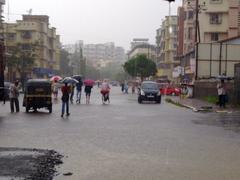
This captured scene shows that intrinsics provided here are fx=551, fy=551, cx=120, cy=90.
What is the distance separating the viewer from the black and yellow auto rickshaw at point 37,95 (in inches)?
1091

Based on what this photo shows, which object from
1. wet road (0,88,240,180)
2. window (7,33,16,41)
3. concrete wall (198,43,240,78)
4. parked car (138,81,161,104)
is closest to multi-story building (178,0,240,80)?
concrete wall (198,43,240,78)

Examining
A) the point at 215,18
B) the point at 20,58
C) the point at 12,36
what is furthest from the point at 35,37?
the point at 215,18

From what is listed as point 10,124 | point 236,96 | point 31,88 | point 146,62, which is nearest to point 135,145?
point 10,124

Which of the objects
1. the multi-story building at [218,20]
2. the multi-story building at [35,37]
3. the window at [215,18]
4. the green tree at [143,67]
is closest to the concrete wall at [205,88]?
the multi-story building at [218,20]

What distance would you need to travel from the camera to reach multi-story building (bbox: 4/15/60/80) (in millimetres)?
102688

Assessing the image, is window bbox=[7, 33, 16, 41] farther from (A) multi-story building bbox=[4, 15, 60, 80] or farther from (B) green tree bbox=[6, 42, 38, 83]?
(B) green tree bbox=[6, 42, 38, 83]

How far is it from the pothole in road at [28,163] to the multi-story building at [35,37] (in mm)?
81408

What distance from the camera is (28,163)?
10.9 m

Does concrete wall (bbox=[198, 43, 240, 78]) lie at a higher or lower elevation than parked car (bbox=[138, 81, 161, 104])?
higher

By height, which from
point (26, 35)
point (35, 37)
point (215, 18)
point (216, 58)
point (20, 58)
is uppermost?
point (215, 18)

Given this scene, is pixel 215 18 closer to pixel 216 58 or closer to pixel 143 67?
pixel 216 58

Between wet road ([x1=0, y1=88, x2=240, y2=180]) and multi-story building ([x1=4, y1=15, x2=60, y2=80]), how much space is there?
245 ft

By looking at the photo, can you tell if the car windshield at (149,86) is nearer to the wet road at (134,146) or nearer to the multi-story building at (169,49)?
the wet road at (134,146)

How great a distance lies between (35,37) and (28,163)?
9701 cm
